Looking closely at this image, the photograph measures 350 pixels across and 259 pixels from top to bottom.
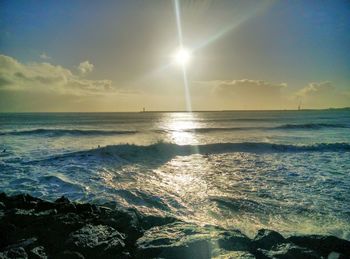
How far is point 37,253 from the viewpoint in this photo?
14.8 ft

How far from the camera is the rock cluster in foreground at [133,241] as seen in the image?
4.60 m

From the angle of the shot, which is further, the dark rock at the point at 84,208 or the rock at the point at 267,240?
the dark rock at the point at 84,208

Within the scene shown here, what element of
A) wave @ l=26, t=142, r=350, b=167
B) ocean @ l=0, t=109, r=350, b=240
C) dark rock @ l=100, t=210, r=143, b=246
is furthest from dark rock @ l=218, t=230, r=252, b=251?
wave @ l=26, t=142, r=350, b=167

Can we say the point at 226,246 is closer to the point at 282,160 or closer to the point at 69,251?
the point at 69,251

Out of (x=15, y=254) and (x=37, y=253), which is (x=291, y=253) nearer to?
(x=37, y=253)

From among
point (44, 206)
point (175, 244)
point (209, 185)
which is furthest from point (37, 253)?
point (209, 185)

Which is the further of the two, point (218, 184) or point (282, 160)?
point (282, 160)

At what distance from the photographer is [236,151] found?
20.2 metres

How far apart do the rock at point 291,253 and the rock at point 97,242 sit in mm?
2558

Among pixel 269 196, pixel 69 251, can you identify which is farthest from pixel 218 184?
pixel 69 251

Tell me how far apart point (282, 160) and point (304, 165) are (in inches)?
74.6

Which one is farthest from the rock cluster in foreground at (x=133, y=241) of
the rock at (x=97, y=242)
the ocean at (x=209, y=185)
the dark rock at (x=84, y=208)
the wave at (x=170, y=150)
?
the wave at (x=170, y=150)

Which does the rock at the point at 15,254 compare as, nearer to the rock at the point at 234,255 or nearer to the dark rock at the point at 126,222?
Answer: the dark rock at the point at 126,222

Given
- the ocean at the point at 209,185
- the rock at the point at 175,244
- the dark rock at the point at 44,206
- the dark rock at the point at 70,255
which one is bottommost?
the ocean at the point at 209,185
